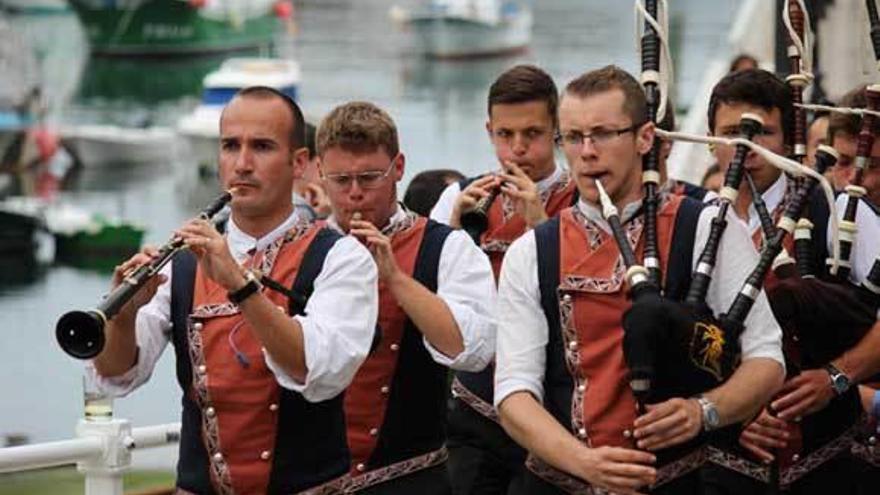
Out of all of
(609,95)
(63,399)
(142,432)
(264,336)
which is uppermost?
(609,95)

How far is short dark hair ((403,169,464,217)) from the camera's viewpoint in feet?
32.0

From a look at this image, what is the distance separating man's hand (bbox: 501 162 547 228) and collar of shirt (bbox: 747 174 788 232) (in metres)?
0.80

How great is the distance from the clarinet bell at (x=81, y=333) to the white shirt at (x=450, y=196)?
2.57 m

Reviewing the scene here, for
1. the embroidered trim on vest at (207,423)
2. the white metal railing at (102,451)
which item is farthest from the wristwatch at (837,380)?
the white metal railing at (102,451)

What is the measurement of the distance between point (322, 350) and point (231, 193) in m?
0.53

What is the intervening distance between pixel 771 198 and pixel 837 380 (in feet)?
2.11

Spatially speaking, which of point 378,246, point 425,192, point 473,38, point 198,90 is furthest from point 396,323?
point 473,38

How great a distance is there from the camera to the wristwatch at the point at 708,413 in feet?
20.9

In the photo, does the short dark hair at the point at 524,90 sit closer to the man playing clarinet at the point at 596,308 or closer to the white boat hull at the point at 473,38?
the man playing clarinet at the point at 596,308

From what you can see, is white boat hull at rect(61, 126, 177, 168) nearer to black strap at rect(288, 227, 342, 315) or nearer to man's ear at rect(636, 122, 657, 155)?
black strap at rect(288, 227, 342, 315)

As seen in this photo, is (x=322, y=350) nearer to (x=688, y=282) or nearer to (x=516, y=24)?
(x=688, y=282)

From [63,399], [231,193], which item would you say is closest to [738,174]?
[231,193]

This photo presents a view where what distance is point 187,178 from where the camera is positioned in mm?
56969

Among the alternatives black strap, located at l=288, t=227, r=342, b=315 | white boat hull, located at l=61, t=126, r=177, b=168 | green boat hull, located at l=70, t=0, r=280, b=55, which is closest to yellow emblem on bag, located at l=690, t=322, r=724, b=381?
black strap, located at l=288, t=227, r=342, b=315
